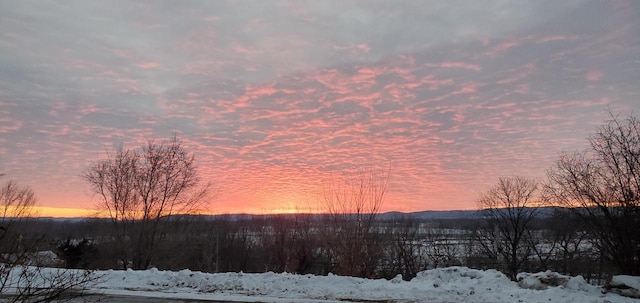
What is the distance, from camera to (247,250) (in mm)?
54375

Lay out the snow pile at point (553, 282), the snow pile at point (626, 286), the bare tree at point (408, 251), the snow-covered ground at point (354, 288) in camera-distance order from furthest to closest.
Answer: the bare tree at point (408, 251)
the snow pile at point (553, 282)
the snow pile at point (626, 286)
the snow-covered ground at point (354, 288)

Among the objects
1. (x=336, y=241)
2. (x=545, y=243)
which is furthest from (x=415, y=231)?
(x=336, y=241)

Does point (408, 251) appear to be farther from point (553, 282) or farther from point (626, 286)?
point (626, 286)

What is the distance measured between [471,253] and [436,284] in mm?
48561

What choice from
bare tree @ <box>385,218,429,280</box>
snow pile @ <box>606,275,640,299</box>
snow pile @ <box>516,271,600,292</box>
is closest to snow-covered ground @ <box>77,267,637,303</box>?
snow pile @ <box>516,271,600,292</box>

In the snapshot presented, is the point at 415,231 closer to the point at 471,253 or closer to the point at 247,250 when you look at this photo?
the point at 471,253

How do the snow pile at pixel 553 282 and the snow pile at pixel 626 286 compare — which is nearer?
the snow pile at pixel 626 286

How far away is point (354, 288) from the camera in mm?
13148

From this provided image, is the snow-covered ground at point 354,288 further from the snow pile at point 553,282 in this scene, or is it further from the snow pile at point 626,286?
the snow pile at point 626,286

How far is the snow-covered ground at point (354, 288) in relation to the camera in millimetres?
11891

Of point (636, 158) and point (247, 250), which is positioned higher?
point (636, 158)

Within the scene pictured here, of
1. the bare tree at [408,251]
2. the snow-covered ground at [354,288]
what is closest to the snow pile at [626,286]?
the snow-covered ground at [354,288]

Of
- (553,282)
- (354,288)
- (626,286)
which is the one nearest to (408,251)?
(553,282)

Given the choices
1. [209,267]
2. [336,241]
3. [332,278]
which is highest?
[336,241]
